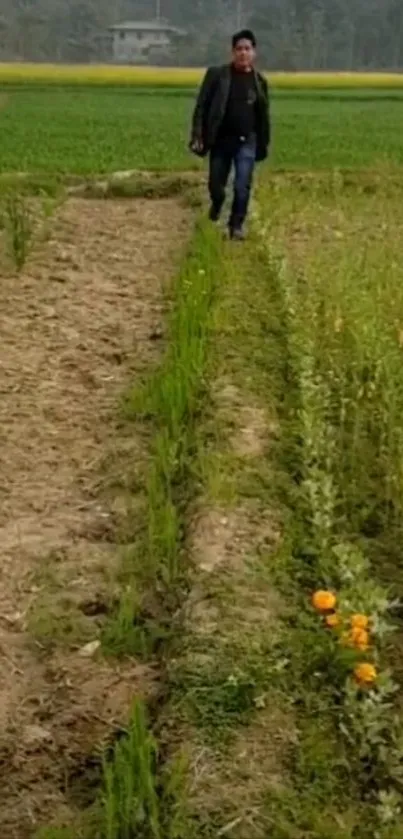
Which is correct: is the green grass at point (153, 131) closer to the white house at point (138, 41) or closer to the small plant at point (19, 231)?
the small plant at point (19, 231)

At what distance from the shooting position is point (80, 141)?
18453 mm

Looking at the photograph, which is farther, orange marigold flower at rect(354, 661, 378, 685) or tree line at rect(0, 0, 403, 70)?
tree line at rect(0, 0, 403, 70)

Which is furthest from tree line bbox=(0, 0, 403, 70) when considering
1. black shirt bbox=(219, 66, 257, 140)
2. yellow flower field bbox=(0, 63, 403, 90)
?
black shirt bbox=(219, 66, 257, 140)

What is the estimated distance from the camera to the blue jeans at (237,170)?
31.1 feet

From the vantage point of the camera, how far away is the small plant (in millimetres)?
9000

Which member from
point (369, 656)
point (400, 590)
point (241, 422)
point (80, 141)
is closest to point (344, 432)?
point (241, 422)

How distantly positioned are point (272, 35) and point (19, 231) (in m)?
62.1

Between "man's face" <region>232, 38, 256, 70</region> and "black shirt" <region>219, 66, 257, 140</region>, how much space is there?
0.22 feet

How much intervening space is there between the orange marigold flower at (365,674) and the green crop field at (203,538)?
0.05 ft

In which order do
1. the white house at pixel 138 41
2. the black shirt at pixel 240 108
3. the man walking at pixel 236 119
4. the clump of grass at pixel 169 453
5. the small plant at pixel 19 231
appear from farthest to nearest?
1. the white house at pixel 138 41
2. the black shirt at pixel 240 108
3. the man walking at pixel 236 119
4. the small plant at pixel 19 231
5. the clump of grass at pixel 169 453

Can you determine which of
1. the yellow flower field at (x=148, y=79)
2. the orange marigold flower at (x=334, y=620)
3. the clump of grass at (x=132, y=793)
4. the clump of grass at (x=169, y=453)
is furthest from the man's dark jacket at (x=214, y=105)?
the yellow flower field at (x=148, y=79)

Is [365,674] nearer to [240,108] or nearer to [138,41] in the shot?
[240,108]

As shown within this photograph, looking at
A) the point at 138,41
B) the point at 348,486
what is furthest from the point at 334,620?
the point at 138,41

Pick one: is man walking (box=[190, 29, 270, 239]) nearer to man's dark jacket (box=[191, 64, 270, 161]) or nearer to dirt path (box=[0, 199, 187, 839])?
man's dark jacket (box=[191, 64, 270, 161])
